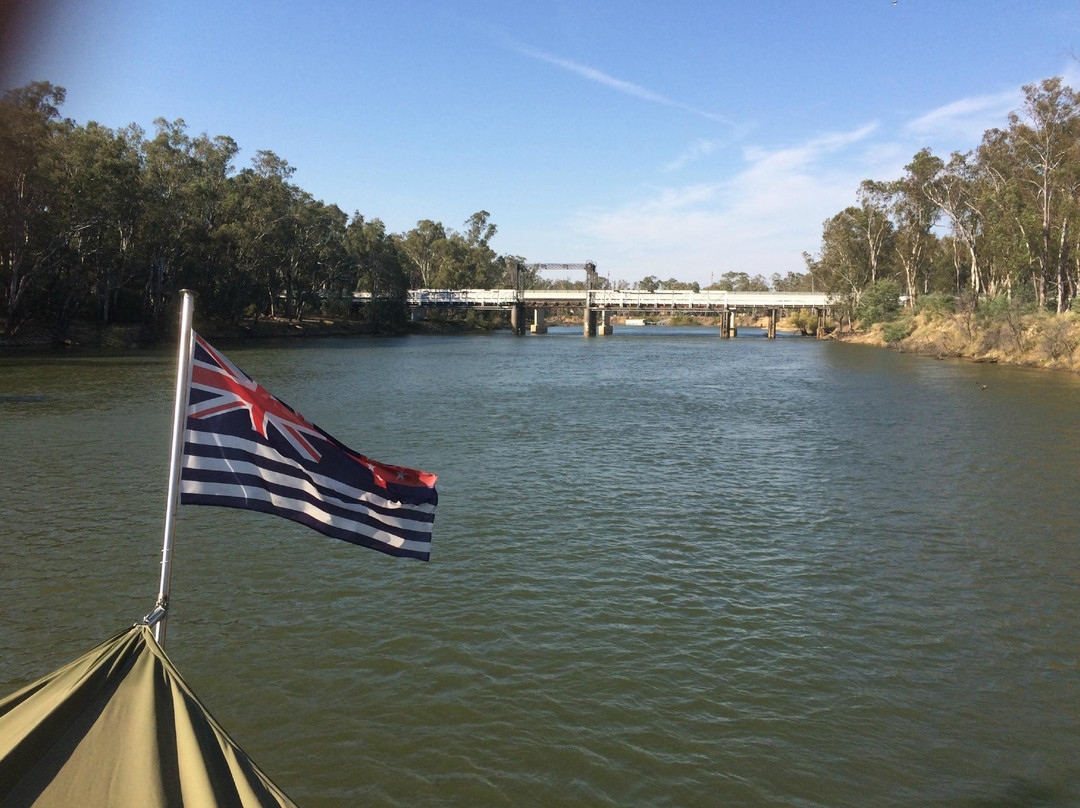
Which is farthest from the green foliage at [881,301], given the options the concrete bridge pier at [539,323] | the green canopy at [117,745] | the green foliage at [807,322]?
the green canopy at [117,745]

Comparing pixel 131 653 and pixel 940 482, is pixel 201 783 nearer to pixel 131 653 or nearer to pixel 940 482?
pixel 131 653

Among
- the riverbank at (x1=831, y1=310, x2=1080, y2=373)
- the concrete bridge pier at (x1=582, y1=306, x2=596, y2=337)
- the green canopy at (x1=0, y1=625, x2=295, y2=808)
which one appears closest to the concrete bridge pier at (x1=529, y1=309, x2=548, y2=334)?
the concrete bridge pier at (x1=582, y1=306, x2=596, y2=337)

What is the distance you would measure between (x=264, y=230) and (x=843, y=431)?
72919 mm

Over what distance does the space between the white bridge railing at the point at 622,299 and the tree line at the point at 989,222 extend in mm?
7783

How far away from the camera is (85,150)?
6066 centimetres

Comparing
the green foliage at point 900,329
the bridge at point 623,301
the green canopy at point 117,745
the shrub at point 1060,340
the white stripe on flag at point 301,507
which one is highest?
the bridge at point 623,301

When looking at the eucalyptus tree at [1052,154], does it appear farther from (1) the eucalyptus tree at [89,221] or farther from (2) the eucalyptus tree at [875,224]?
(1) the eucalyptus tree at [89,221]

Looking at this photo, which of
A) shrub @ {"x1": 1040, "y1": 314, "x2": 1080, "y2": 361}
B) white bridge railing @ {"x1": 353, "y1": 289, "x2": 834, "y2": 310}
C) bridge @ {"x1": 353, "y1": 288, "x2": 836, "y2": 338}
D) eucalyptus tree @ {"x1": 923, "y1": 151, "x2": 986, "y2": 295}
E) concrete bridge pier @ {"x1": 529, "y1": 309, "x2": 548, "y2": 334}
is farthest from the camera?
concrete bridge pier @ {"x1": 529, "y1": 309, "x2": 548, "y2": 334}

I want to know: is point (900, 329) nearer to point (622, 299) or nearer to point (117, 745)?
point (622, 299)

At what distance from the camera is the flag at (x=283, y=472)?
18.3ft

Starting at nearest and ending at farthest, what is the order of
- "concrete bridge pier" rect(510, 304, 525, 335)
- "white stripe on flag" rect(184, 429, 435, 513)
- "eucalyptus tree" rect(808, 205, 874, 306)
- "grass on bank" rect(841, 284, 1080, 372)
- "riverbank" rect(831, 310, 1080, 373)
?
"white stripe on flag" rect(184, 429, 435, 513) → "riverbank" rect(831, 310, 1080, 373) → "grass on bank" rect(841, 284, 1080, 372) → "eucalyptus tree" rect(808, 205, 874, 306) → "concrete bridge pier" rect(510, 304, 525, 335)

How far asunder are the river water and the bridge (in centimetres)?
10590

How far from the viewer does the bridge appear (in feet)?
415

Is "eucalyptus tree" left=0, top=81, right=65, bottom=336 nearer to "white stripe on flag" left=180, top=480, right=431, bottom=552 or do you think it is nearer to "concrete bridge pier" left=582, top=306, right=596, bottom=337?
"white stripe on flag" left=180, top=480, right=431, bottom=552
